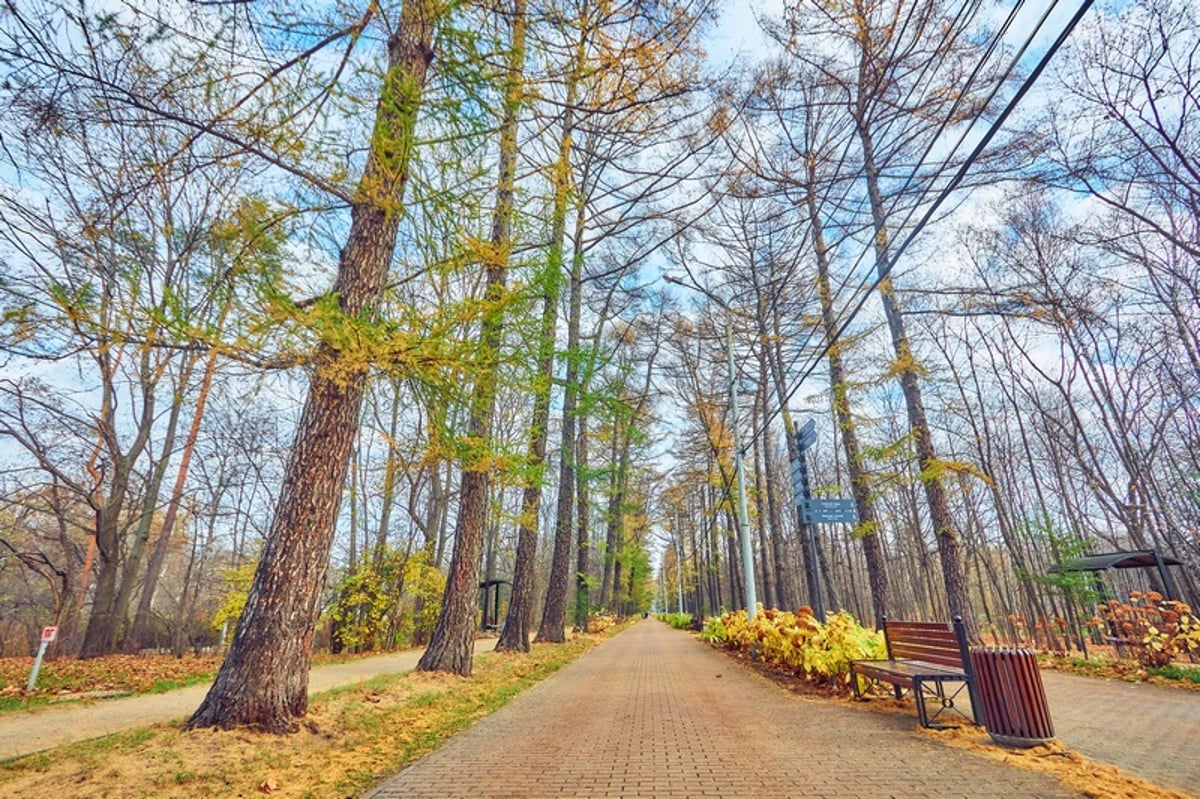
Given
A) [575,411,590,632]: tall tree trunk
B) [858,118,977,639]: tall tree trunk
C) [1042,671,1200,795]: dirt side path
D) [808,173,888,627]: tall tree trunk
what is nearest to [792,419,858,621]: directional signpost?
[808,173,888,627]: tall tree trunk

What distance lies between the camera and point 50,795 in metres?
2.58

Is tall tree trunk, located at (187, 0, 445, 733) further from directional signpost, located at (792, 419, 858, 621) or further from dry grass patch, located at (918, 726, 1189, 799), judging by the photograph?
directional signpost, located at (792, 419, 858, 621)

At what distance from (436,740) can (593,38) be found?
20.2 ft

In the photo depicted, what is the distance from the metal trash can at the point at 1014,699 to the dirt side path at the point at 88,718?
6664 mm

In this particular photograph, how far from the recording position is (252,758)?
3.35 m

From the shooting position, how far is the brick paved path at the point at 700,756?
9.71ft

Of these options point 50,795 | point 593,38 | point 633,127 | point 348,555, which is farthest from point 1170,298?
point 348,555

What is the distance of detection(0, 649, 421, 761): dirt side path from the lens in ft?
13.6

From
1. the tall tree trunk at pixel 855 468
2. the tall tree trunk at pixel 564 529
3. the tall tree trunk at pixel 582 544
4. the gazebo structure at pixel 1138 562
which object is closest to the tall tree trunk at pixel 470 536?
the tall tree trunk at pixel 564 529

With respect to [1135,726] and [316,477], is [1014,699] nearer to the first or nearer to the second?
[1135,726]

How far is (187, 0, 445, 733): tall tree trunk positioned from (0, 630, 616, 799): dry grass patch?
0.92 ft

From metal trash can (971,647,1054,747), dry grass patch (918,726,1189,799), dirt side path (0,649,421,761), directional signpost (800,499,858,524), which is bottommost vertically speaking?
dirt side path (0,649,421,761)

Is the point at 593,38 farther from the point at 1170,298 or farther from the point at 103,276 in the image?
the point at 1170,298

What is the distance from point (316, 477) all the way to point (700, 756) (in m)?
3.89
